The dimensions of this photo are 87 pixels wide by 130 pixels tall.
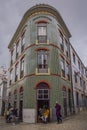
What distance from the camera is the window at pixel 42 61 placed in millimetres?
16522

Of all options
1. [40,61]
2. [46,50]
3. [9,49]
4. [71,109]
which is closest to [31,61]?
[40,61]

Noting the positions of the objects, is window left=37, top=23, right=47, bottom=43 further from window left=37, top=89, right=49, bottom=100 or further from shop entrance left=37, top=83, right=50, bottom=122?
window left=37, top=89, right=49, bottom=100

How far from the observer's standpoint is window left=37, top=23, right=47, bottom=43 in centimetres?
1770

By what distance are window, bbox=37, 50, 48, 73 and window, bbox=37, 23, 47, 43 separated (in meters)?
1.41

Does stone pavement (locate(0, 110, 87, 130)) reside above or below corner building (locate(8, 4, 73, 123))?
below

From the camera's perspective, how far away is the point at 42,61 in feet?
55.5

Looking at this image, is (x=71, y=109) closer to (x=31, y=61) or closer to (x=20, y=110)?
(x=20, y=110)

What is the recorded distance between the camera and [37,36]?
1786cm

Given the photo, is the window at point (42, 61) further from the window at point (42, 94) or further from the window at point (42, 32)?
the window at point (42, 94)

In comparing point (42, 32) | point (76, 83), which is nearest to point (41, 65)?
point (42, 32)

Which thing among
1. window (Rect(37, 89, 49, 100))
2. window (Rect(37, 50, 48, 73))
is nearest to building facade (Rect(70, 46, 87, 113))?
window (Rect(37, 89, 49, 100))

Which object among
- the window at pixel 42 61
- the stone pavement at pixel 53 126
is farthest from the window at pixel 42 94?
the stone pavement at pixel 53 126

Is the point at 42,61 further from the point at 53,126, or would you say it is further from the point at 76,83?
the point at 76,83

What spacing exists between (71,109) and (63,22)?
11.5 meters
